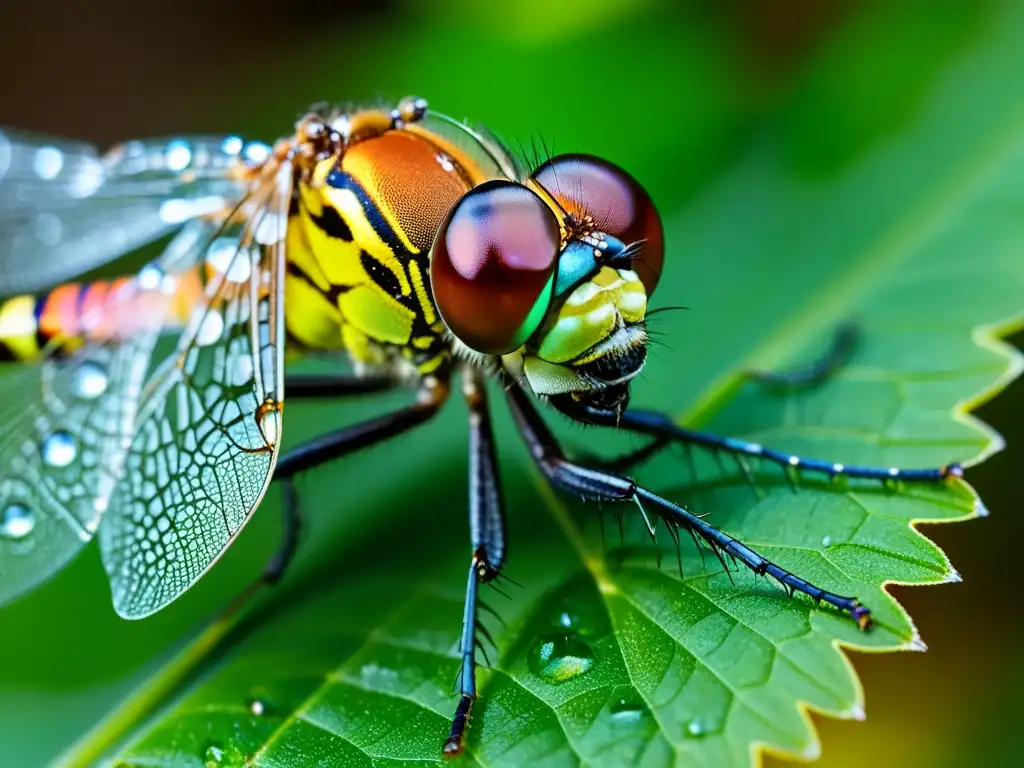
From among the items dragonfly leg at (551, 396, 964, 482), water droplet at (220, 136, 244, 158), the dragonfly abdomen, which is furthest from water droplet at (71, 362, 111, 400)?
dragonfly leg at (551, 396, 964, 482)

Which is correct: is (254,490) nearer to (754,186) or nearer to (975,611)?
(975,611)

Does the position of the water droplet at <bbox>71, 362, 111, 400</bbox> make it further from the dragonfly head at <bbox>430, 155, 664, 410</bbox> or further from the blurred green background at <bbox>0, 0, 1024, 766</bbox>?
the dragonfly head at <bbox>430, 155, 664, 410</bbox>

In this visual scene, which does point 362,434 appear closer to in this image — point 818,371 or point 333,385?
point 333,385

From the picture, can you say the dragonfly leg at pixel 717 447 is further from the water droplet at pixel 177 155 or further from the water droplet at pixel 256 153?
the water droplet at pixel 177 155

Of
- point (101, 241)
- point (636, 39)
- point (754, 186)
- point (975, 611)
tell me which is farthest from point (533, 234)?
point (636, 39)

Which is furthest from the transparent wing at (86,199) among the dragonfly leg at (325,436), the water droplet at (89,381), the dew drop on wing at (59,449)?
the dew drop on wing at (59,449)

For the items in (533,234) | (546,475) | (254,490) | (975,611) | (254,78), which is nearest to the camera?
(533,234)

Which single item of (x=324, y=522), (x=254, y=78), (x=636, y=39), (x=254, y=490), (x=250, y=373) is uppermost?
(x=254, y=78)
